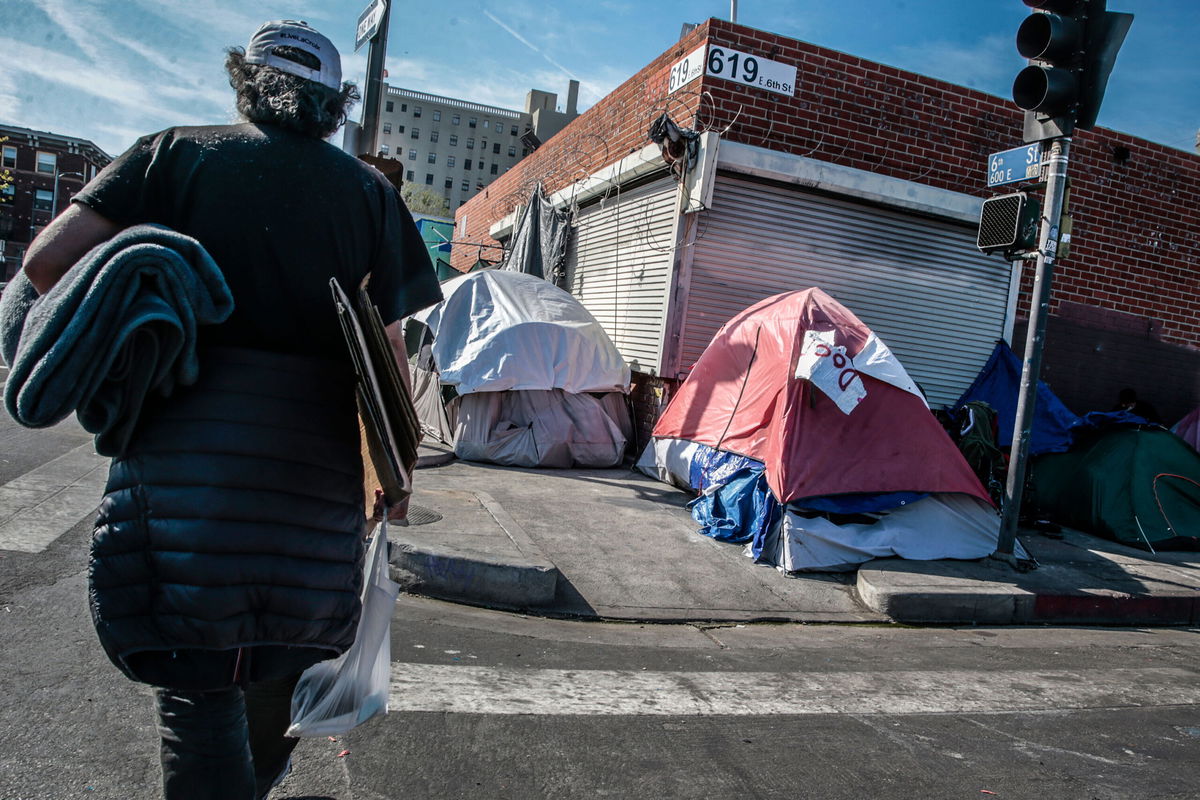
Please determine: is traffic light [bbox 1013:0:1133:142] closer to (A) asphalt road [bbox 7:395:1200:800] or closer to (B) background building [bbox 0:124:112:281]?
(A) asphalt road [bbox 7:395:1200:800]

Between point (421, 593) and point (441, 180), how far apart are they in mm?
109661

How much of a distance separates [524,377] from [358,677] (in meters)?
6.35

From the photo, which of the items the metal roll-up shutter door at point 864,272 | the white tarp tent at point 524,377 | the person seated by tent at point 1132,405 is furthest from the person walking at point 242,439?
the person seated by tent at point 1132,405

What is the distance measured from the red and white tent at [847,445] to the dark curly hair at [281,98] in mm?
4602

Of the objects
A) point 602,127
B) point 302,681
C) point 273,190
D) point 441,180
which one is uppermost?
point 441,180

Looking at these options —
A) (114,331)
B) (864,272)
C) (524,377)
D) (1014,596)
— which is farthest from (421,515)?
(864,272)

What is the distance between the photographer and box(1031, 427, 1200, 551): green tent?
736 centimetres

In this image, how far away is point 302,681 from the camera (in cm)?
191

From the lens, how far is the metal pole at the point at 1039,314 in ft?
19.4

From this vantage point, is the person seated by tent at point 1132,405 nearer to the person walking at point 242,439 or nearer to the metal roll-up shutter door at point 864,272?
the metal roll-up shutter door at point 864,272

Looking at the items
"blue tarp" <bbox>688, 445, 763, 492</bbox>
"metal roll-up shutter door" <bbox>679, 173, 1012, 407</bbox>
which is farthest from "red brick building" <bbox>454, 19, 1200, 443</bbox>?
"blue tarp" <bbox>688, 445, 763, 492</bbox>

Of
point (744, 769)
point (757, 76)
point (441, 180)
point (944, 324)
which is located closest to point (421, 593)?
point (744, 769)

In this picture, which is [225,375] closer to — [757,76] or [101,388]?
[101,388]

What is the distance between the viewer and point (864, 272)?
916 cm
